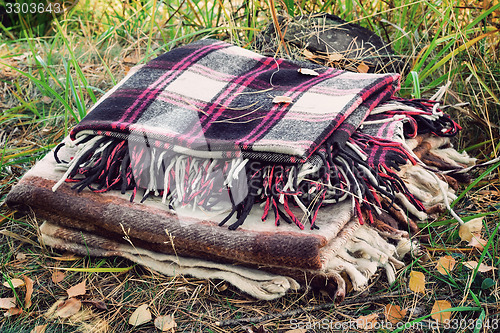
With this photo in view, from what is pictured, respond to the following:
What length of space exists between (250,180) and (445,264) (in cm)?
58

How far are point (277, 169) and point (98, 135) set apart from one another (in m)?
0.58

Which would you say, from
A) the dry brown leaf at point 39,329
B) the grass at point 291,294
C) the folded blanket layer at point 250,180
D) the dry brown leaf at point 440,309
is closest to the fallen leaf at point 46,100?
the grass at point 291,294

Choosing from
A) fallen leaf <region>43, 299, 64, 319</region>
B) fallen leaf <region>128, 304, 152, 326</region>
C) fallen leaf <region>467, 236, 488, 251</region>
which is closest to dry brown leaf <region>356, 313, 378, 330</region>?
fallen leaf <region>467, 236, 488, 251</region>

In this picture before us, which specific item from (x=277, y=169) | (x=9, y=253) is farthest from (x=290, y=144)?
(x=9, y=253)

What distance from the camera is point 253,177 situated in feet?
4.09

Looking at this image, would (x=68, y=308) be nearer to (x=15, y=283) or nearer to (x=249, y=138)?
(x=15, y=283)

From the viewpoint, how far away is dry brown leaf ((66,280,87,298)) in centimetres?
126

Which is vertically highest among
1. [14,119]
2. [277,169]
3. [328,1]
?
[328,1]

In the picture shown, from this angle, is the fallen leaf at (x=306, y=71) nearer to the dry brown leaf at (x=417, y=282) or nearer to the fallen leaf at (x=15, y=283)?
the dry brown leaf at (x=417, y=282)

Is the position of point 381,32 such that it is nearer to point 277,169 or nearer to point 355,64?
point 355,64

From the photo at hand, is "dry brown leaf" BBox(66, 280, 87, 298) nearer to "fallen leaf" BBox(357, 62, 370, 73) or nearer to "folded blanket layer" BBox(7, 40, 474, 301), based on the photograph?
"folded blanket layer" BBox(7, 40, 474, 301)

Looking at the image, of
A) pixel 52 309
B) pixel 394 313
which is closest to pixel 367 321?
pixel 394 313

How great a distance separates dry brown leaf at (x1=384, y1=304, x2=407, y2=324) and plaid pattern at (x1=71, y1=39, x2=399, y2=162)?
0.43 metres

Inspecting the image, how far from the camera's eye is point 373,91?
1.52 m
